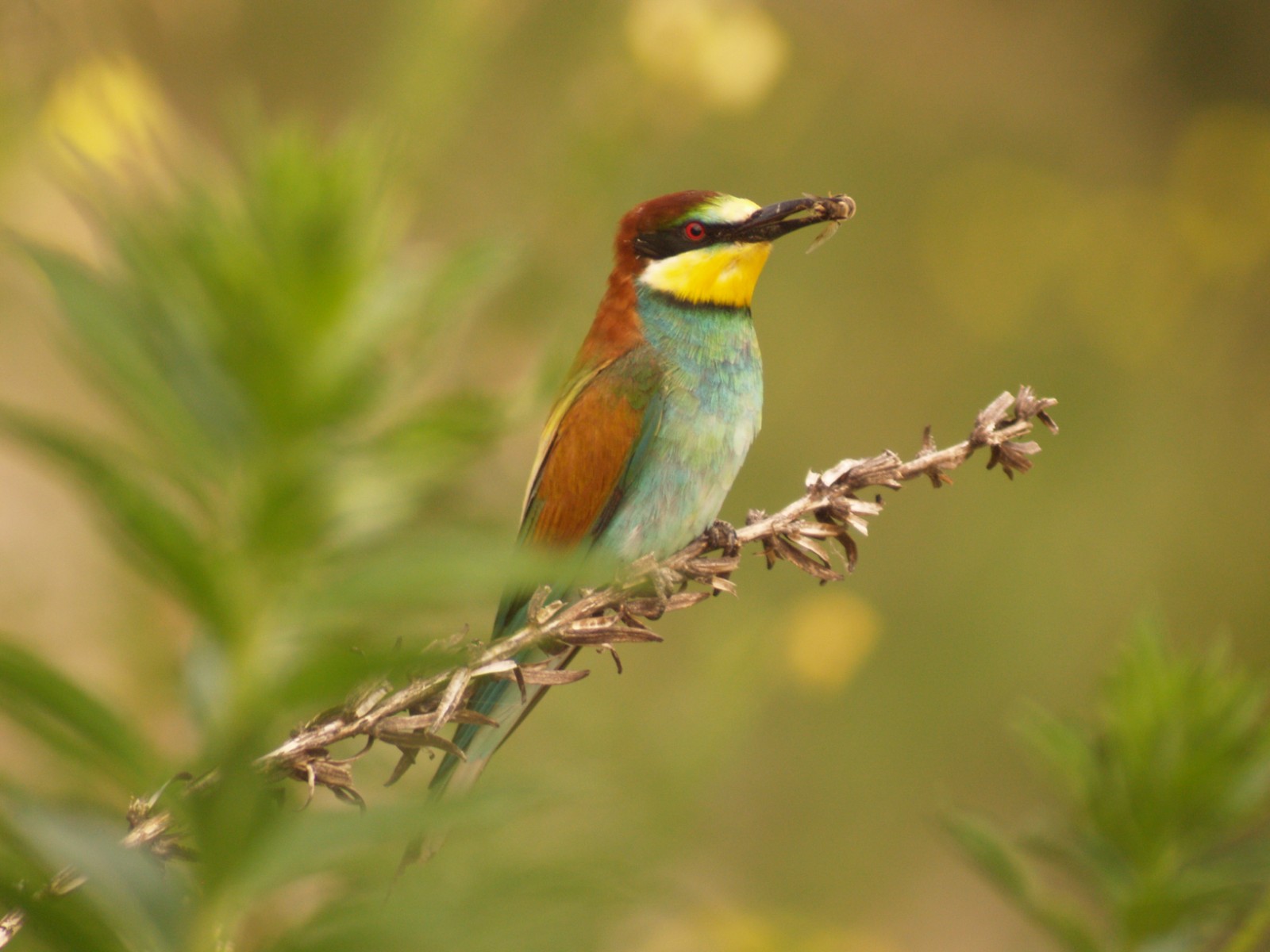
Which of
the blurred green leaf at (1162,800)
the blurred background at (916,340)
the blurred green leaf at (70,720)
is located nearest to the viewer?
the blurred green leaf at (70,720)

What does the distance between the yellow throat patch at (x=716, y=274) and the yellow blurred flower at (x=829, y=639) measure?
0.46 m

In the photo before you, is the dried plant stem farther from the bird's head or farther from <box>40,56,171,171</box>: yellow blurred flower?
the bird's head

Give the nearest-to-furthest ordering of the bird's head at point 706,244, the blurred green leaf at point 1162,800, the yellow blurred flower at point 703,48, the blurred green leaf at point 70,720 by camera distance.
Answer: the blurred green leaf at point 70,720 → the blurred green leaf at point 1162,800 → the bird's head at point 706,244 → the yellow blurred flower at point 703,48

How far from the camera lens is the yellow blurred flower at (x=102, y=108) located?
0.77m

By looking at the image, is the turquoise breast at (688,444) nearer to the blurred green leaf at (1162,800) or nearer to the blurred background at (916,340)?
the blurred background at (916,340)

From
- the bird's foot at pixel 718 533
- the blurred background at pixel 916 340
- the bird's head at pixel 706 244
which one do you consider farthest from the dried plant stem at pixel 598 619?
the blurred background at pixel 916 340

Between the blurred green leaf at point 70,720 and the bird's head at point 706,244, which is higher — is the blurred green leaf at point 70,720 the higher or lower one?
the lower one

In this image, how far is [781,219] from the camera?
110cm

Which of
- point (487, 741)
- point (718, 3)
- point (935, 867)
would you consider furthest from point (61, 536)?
point (935, 867)

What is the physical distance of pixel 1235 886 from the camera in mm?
746

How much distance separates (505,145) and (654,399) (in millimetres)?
1498

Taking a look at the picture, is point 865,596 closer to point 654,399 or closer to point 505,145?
point 505,145

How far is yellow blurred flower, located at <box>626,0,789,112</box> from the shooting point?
52.2 inches

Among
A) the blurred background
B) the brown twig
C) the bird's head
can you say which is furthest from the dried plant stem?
the blurred background
